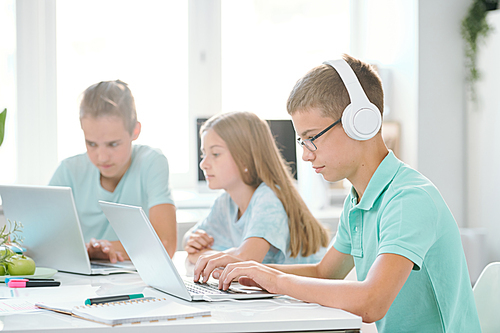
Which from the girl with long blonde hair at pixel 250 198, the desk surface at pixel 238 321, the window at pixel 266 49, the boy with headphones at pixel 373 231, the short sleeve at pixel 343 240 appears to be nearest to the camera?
the desk surface at pixel 238 321

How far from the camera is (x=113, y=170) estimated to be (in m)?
1.75

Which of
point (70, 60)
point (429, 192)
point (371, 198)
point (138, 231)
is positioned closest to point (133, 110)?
point (138, 231)

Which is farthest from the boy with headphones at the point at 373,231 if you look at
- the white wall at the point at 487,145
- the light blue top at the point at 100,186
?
the white wall at the point at 487,145

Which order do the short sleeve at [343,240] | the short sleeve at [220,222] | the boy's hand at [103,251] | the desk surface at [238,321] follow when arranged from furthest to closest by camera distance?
the short sleeve at [220,222] → the boy's hand at [103,251] → the short sleeve at [343,240] → the desk surface at [238,321]

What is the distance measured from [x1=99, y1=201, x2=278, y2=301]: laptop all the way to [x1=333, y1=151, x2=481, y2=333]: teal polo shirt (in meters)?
0.26

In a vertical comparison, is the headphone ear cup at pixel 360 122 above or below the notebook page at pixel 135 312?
above

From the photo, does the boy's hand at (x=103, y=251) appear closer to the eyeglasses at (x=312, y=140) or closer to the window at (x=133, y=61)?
the eyeglasses at (x=312, y=140)

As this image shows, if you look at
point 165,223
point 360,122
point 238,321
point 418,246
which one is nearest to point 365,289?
point 418,246

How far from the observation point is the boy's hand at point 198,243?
1596 millimetres

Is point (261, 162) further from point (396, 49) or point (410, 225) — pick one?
point (396, 49)

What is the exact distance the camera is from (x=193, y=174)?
3029 mm

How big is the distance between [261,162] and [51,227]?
2.30 feet

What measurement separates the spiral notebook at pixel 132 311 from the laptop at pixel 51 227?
364 mm

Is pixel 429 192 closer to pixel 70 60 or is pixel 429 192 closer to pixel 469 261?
pixel 469 261
